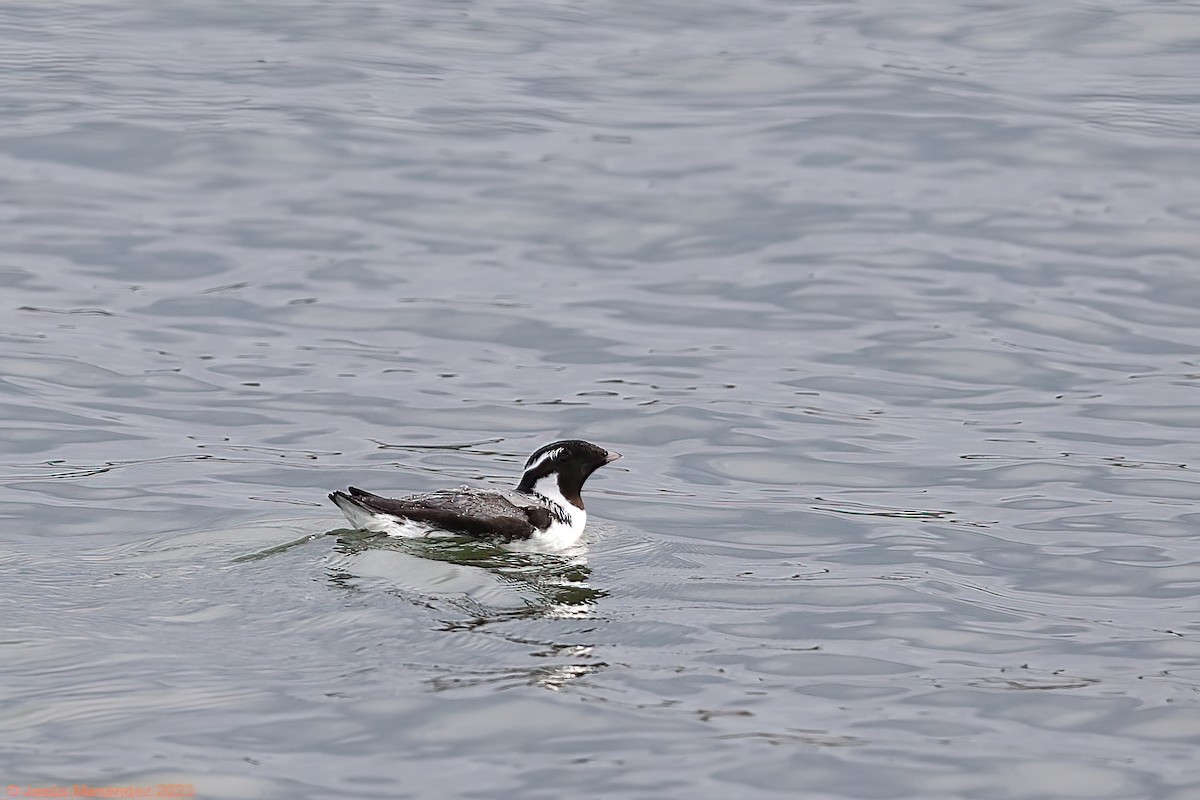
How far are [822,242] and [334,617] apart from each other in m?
10.5

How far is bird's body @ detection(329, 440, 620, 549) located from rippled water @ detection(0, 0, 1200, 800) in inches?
8.0

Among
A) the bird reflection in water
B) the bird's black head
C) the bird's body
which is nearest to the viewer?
the bird reflection in water

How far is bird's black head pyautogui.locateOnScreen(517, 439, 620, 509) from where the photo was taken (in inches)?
491

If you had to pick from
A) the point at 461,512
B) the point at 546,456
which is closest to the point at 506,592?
the point at 461,512

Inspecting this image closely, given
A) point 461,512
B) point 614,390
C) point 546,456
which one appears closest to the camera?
point 461,512

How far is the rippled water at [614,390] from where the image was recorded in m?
8.80

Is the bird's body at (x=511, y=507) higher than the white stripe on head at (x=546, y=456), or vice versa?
the white stripe on head at (x=546, y=456)

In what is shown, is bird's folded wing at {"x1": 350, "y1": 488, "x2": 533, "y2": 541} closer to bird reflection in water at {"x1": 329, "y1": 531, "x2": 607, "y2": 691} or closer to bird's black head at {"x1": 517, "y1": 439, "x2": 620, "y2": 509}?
bird reflection in water at {"x1": 329, "y1": 531, "x2": 607, "y2": 691}

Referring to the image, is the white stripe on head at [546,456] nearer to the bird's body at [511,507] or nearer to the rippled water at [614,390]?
the bird's body at [511,507]

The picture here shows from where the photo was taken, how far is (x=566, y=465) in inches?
494

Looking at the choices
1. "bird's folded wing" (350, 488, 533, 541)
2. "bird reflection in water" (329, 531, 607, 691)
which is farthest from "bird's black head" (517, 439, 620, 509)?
"bird reflection in water" (329, 531, 607, 691)

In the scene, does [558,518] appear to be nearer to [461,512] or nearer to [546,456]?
[546,456]

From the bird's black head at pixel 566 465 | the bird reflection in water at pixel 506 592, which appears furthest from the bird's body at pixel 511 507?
the bird reflection in water at pixel 506 592

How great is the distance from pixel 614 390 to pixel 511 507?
3.67 metres
